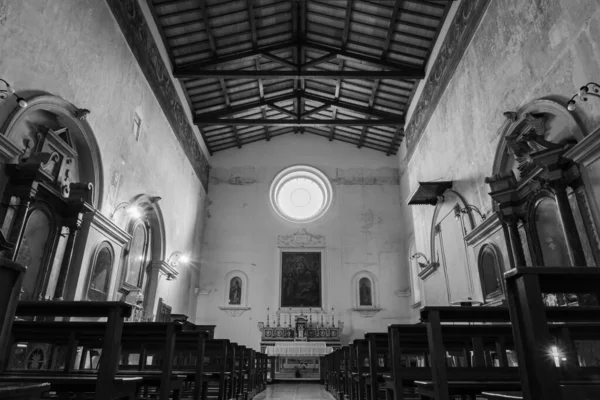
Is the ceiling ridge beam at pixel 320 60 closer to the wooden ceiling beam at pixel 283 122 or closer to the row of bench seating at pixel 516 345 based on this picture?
the wooden ceiling beam at pixel 283 122

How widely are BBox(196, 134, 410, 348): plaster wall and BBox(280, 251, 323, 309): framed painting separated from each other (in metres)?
0.29

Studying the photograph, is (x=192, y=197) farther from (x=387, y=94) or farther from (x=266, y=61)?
(x=387, y=94)

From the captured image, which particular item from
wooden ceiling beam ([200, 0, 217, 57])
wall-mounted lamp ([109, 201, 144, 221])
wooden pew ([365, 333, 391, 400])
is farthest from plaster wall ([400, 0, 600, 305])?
wall-mounted lamp ([109, 201, 144, 221])

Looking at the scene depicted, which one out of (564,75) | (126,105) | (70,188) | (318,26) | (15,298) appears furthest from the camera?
(318,26)

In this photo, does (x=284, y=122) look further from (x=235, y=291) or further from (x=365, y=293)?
(x=365, y=293)

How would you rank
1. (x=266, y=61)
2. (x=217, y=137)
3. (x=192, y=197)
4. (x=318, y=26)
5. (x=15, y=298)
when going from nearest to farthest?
1. (x=15, y=298)
2. (x=318, y=26)
3. (x=266, y=61)
4. (x=192, y=197)
5. (x=217, y=137)

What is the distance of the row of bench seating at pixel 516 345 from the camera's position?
1.69 meters

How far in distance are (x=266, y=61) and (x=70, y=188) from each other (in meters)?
7.90

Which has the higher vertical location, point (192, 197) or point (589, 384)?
point (192, 197)

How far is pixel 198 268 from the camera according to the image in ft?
49.6

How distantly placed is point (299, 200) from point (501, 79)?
11.0 meters

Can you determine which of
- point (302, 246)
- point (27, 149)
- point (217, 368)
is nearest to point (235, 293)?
point (302, 246)

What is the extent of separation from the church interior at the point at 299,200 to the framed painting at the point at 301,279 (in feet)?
0.26

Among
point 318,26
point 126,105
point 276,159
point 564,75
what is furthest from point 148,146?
point 564,75
